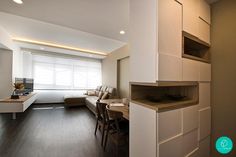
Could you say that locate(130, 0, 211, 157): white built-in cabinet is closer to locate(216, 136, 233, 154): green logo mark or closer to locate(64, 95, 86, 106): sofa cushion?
locate(216, 136, 233, 154): green logo mark

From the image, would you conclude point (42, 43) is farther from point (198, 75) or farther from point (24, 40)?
point (198, 75)

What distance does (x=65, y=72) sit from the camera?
615 centimetres

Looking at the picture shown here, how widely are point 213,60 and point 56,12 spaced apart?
2.97 meters

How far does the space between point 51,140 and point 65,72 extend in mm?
4472

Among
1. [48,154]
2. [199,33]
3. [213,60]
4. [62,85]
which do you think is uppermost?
[199,33]

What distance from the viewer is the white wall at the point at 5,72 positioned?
12.8ft

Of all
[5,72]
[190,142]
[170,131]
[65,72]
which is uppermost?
[65,72]

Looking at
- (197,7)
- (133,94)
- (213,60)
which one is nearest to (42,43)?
(133,94)

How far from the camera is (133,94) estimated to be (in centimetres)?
146

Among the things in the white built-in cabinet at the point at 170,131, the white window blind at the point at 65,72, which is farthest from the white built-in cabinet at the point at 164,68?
the white window blind at the point at 65,72

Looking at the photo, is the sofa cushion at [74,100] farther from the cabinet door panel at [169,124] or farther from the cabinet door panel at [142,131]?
the cabinet door panel at [169,124]

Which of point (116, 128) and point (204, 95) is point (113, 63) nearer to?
point (116, 128)

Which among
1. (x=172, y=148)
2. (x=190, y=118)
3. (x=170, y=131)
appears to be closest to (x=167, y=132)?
(x=170, y=131)

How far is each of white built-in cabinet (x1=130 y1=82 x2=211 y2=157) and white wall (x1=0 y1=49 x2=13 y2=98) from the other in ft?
16.2
